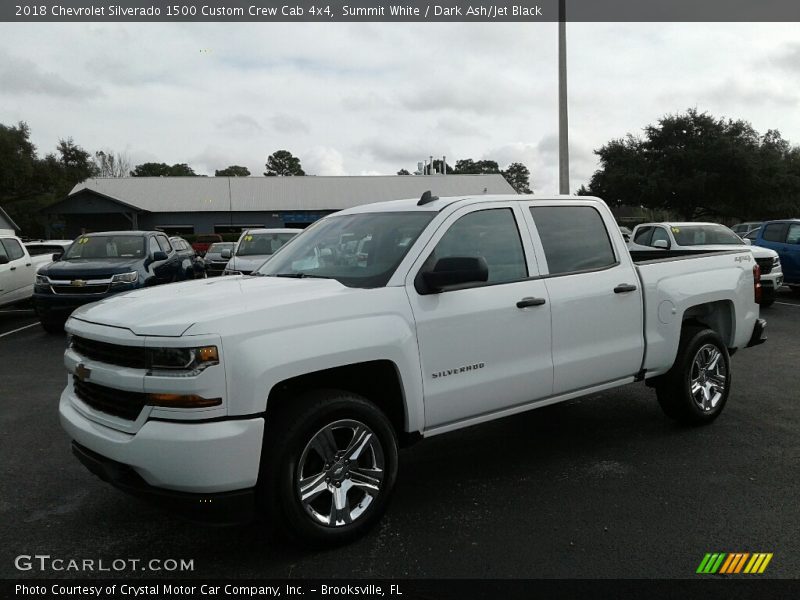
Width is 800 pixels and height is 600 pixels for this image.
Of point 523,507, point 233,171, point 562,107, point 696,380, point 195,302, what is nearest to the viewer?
point 195,302

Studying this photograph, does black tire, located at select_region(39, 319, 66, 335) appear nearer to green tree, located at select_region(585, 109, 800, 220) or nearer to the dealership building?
the dealership building

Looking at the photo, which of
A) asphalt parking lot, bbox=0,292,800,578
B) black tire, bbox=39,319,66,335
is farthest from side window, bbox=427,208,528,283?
black tire, bbox=39,319,66,335

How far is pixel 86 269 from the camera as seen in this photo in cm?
1091

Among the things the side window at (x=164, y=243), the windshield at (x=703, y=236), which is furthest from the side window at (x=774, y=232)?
the side window at (x=164, y=243)

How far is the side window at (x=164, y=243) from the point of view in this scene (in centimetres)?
1306

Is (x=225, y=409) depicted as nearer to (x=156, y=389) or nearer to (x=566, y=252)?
(x=156, y=389)

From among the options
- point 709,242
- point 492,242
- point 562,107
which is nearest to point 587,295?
point 492,242

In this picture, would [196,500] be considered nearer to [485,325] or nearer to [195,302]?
[195,302]

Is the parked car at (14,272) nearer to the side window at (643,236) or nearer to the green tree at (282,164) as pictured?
the side window at (643,236)

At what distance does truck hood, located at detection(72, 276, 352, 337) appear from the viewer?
317 cm

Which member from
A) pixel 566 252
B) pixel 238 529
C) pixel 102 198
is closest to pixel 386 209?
pixel 566 252

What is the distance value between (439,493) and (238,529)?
4.28 ft

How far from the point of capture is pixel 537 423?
5.83m

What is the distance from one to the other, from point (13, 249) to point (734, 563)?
550 inches
